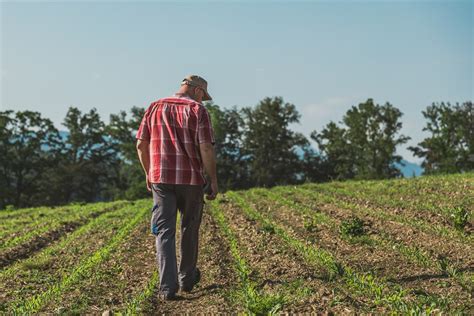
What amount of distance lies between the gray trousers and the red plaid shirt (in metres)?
0.13

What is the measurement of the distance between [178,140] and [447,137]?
63.3 m

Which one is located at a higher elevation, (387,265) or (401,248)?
(401,248)

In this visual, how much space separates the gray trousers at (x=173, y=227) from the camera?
571cm

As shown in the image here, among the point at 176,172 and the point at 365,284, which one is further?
the point at 176,172

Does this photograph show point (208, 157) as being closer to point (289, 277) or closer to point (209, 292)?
point (209, 292)

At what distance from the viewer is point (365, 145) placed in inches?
2475

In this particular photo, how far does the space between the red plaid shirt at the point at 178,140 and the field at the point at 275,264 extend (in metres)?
1.38

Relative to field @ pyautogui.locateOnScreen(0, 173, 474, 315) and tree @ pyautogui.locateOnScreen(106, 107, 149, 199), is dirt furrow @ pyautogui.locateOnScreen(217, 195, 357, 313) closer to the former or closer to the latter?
field @ pyautogui.locateOnScreen(0, 173, 474, 315)

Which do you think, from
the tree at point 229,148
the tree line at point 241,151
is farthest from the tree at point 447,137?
the tree at point 229,148

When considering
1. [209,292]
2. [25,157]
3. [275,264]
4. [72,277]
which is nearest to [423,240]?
[275,264]

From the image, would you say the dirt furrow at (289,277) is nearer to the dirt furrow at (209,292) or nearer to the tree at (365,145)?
the dirt furrow at (209,292)

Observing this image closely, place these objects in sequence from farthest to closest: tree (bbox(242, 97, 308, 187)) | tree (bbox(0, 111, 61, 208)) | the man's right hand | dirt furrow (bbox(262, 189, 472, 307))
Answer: tree (bbox(242, 97, 308, 187)) < tree (bbox(0, 111, 61, 208)) < the man's right hand < dirt furrow (bbox(262, 189, 472, 307))

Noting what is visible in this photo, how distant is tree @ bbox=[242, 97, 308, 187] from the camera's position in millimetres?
61594

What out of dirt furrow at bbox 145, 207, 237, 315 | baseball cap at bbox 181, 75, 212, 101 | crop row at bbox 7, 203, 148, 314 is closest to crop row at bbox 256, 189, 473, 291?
dirt furrow at bbox 145, 207, 237, 315
